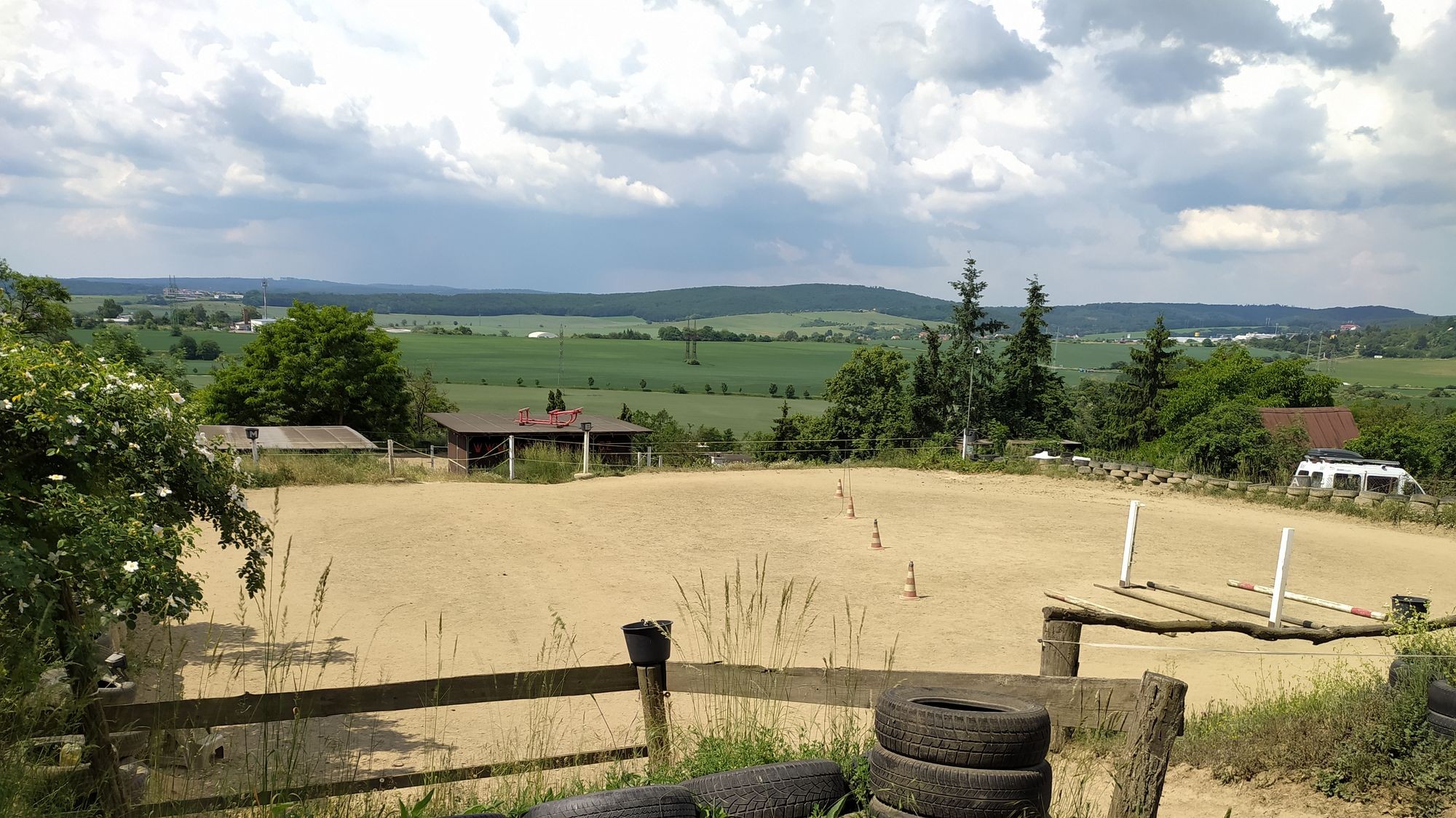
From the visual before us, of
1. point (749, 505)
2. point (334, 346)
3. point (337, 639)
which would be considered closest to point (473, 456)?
point (334, 346)

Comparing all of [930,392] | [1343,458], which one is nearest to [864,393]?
[930,392]

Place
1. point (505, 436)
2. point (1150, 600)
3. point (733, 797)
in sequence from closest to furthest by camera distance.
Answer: point (733, 797) → point (1150, 600) → point (505, 436)

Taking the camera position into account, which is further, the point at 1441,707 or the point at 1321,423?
the point at 1321,423

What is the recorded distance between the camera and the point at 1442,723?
4996mm

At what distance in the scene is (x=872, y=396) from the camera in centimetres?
5238

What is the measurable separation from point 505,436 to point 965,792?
3665cm

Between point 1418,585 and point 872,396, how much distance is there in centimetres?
3908

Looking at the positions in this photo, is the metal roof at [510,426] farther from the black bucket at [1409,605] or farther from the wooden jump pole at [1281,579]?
the black bucket at [1409,605]

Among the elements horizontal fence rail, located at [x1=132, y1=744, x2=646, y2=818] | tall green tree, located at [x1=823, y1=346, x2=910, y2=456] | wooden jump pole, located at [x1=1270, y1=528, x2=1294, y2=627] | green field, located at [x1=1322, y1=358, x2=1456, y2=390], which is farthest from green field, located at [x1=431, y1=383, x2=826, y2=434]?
horizontal fence rail, located at [x1=132, y1=744, x2=646, y2=818]

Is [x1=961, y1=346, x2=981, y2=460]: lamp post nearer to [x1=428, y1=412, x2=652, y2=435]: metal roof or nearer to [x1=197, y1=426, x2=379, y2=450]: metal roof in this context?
[x1=428, y1=412, x2=652, y2=435]: metal roof

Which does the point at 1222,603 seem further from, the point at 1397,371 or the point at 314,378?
the point at 1397,371

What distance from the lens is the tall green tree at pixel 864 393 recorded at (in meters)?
51.6

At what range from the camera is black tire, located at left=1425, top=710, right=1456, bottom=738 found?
→ 16.3 ft

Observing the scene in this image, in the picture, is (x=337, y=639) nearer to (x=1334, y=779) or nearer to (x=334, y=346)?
(x=1334, y=779)
